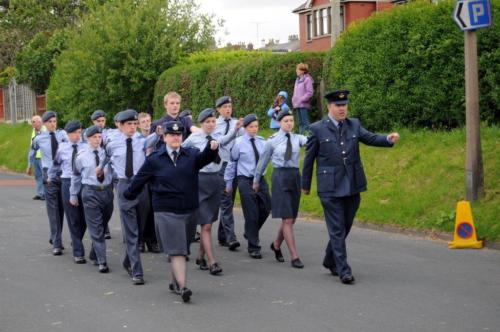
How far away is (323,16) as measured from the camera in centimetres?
5316

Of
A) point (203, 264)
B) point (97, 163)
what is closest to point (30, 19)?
point (97, 163)

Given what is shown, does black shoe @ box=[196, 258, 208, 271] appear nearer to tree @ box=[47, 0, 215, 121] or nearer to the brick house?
tree @ box=[47, 0, 215, 121]

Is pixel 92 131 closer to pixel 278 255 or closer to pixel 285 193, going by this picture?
pixel 285 193

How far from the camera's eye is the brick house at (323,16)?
52000mm

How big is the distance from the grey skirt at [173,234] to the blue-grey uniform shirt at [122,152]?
62.7 inches

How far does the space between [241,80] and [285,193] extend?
13.4 meters

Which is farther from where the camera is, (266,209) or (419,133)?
(419,133)

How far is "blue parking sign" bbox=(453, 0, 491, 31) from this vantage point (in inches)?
489

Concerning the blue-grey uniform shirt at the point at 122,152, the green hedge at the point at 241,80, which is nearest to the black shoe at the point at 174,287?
the blue-grey uniform shirt at the point at 122,152

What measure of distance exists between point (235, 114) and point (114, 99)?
28.0 feet

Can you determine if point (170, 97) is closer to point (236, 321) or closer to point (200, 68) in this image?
point (236, 321)

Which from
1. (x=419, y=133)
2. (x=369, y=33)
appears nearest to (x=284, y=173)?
(x=419, y=133)

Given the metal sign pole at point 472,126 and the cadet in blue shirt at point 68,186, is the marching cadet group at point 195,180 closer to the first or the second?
the cadet in blue shirt at point 68,186

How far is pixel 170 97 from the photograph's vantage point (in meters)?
11.1
